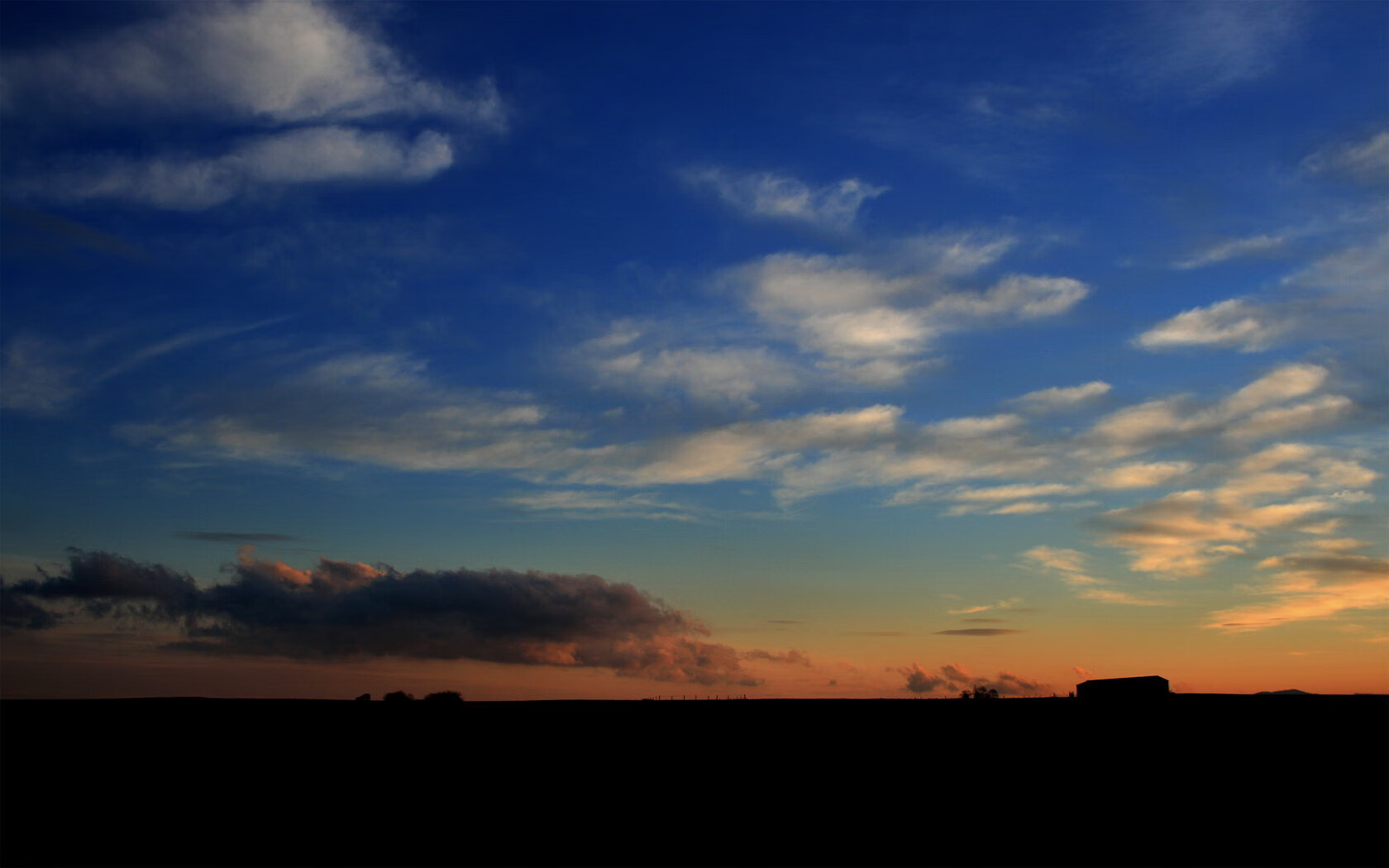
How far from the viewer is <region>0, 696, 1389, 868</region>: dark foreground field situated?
34469 millimetres

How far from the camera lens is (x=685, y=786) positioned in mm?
38375

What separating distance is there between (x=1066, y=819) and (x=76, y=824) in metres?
37.5

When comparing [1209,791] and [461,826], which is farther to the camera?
[1209,791]

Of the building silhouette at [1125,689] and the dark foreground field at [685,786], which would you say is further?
the building silhouette at [1125,689]

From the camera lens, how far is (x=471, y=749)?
4075 centimetres

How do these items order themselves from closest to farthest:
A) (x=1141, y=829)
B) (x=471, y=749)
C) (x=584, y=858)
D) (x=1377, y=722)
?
(x=584, y=858) < (x=1141, y=829) < (x=471, y=749) < (x=1377, y=722)

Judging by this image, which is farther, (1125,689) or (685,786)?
(1125,689)

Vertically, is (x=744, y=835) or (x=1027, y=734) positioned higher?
(x=1027, y=734)

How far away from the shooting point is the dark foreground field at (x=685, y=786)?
34469 mm


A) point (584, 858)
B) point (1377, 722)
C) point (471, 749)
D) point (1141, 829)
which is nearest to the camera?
point (584, 858)

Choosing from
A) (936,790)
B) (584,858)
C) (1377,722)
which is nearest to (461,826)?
(584,858)

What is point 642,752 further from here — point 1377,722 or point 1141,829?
point 1377,722

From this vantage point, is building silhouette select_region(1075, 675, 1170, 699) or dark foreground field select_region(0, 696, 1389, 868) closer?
dark foreground field select_region(0, 696, 1389, 868)

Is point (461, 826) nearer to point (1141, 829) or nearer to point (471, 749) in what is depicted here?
point (471, 749)
